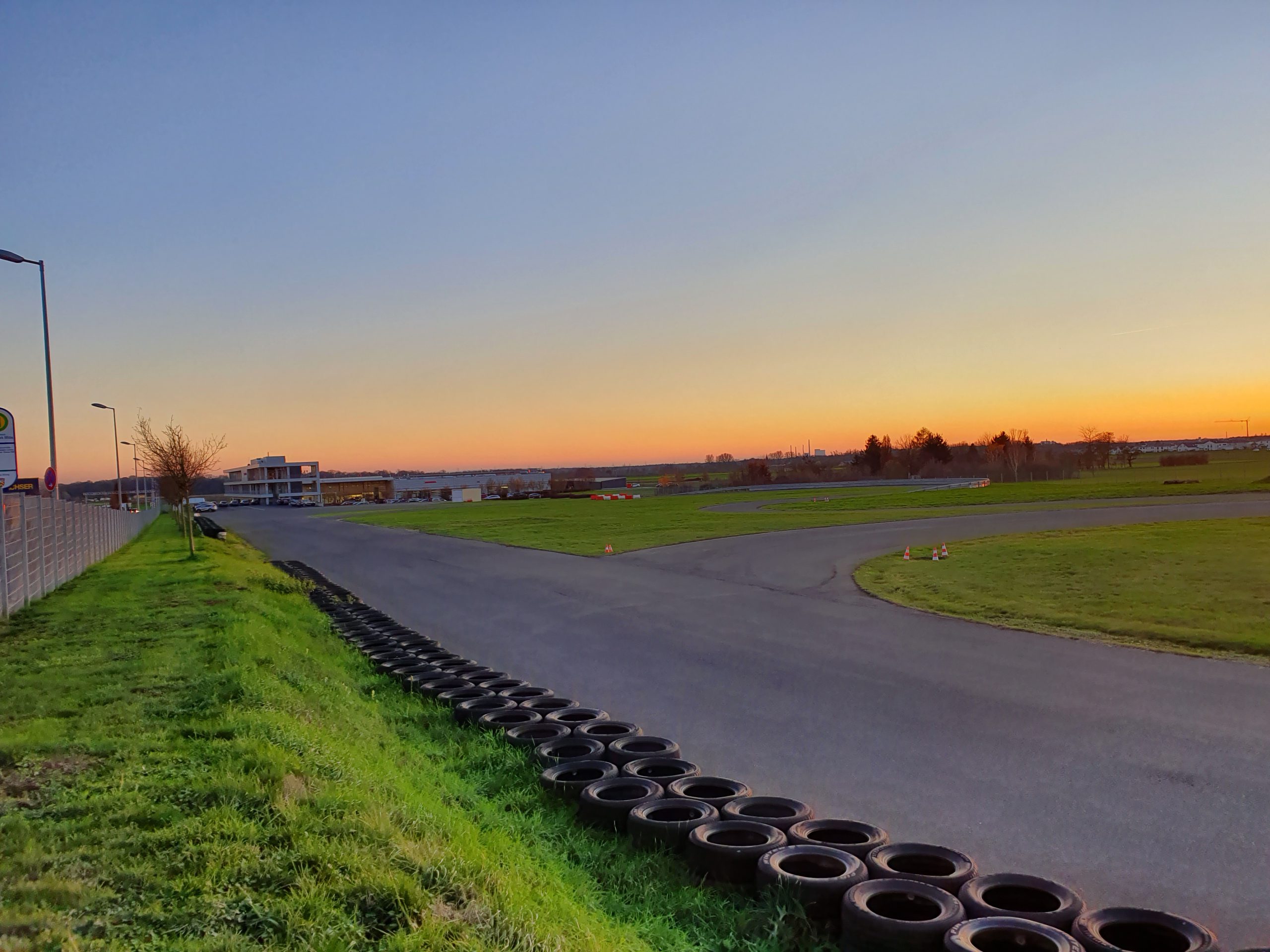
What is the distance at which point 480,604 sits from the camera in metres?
16.7

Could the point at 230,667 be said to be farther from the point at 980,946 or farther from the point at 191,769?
the point at 980,946

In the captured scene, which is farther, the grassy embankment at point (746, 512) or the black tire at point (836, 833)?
the grassy embankment at point (746, 512)

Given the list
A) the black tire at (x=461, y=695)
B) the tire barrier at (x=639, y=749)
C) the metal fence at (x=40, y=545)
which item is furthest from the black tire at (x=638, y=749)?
the metal fence at (x=40, y=545)

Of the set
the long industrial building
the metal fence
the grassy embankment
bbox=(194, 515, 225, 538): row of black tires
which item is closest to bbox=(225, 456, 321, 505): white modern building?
the long industrial building

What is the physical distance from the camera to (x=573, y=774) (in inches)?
248

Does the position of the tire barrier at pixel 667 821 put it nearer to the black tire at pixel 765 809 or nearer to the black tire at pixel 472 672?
the black tire at pixel 765 809

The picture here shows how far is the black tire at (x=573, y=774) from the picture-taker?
19.6 ft

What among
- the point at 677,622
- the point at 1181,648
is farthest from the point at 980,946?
the point at 677,622

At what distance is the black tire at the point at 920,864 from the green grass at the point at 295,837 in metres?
0.54

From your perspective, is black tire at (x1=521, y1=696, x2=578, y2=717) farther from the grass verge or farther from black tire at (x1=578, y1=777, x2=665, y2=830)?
the grass verge

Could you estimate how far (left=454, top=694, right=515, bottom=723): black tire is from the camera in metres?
7.97

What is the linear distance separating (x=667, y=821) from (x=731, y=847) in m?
0.82

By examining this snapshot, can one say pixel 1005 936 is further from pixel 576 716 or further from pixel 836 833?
pixel 576 716

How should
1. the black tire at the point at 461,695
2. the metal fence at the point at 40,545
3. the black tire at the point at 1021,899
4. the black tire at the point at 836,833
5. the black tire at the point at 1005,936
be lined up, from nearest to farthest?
1. the black tire at the point at 1005,936
2. the black tire at the point at 1021,899
3. the black tire at the point at 836,833
4. the black tire at the point at 461,695
5. the metal fence at the point at 40,545
